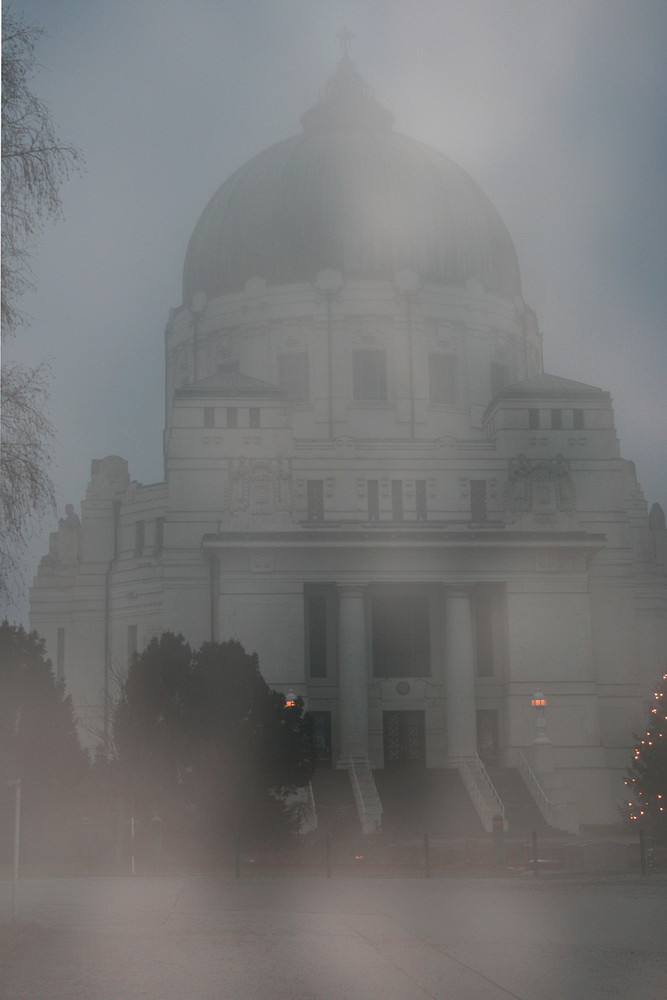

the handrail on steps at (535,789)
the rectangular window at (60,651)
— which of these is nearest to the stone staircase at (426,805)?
the handrail on steps at (535,789)

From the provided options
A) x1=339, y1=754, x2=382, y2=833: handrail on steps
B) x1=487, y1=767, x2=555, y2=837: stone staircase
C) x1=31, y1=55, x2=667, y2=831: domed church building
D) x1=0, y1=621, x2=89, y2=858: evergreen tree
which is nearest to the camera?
x1=0, y1=621, x2=89, y2=858: evergreen tree

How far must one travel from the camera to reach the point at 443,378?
264 feet

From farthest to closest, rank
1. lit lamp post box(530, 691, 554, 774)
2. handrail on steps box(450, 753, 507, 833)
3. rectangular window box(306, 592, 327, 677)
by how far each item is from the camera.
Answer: rectangular window box(306, 592, 327, 677)
lit lamp post box(530, 691, 554, 774)
handrail on steps box(450, 753, 507, 833)

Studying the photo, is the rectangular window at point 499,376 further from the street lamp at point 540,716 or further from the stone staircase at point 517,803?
the stone staircase at point 517,803

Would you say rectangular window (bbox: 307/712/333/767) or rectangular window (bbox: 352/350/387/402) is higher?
rectangular window (bbox: 352/350/387/402)

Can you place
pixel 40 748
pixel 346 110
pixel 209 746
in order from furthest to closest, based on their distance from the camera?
pixel 346 110 < pixel 209 746 < pixel 40 748

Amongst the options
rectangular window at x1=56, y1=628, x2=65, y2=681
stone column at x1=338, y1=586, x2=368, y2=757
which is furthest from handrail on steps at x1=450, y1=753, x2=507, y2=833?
rectangular window at x1=56, y1=628, x2=65, y2=681

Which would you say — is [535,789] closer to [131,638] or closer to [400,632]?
[400,632]

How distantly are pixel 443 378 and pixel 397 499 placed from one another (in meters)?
13.1

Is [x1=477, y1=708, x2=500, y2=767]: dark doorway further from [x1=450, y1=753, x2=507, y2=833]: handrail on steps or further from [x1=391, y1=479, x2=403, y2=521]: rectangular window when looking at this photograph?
[x1=391, y1=479, x2=403, y2=521]: rectangular window

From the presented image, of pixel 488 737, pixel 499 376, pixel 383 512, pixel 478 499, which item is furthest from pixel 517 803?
pixel 499 376

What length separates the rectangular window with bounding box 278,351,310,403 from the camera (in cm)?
7894

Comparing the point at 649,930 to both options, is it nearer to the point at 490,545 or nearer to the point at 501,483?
the point at 490,545

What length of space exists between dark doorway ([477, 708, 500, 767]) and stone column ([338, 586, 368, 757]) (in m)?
5.32
